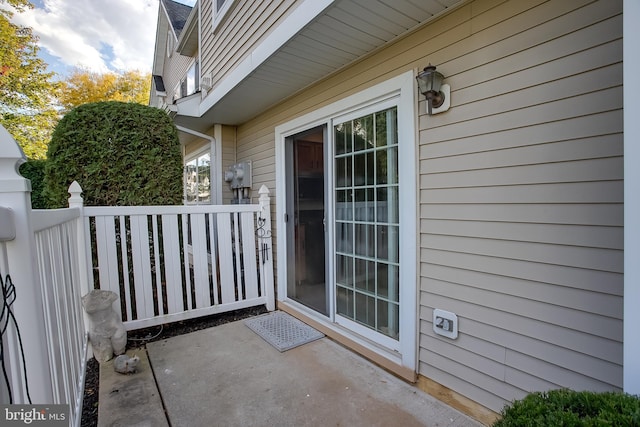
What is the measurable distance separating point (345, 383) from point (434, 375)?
2.11ft

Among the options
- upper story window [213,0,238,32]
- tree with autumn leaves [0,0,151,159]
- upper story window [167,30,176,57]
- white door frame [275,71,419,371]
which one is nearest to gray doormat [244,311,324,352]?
white door frame [275,71,419,371]

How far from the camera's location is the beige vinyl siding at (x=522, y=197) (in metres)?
1.47

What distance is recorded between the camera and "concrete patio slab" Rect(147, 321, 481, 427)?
1979 mm

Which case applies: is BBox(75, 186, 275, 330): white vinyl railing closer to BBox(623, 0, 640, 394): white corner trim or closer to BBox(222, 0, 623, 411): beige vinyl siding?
BBox(222, 0, 623, 411): beige vinyl siding

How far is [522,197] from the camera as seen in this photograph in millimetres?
1737

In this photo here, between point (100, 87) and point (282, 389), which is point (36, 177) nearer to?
point (282, 389)

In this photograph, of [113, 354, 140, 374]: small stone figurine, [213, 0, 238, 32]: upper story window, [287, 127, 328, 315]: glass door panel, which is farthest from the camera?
[213, 0, 238, 32]: upper story window

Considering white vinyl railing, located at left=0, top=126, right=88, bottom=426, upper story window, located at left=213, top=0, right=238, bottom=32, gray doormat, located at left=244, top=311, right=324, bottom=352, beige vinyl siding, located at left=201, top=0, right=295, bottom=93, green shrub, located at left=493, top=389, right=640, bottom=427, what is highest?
upper story window, located at left=213, top=0, right=238, bottom=32

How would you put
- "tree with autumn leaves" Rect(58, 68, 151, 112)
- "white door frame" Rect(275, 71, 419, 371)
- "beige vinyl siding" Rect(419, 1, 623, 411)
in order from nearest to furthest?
"beige vinyl siding" Rect(419, 1, 623, 411), "white door frame" Rect(275, 71, 419, 371), "tree with autumn leaves" Rect(58, 68, 151, 112)

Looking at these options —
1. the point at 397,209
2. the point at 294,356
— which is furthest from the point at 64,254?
the point at 397,209

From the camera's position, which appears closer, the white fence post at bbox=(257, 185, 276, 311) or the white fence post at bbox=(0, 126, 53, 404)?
the white fence post at bbox=(0, 126, 53, 404)

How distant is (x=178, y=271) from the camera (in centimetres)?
337

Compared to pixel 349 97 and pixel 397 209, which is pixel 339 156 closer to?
pixel 349 97
